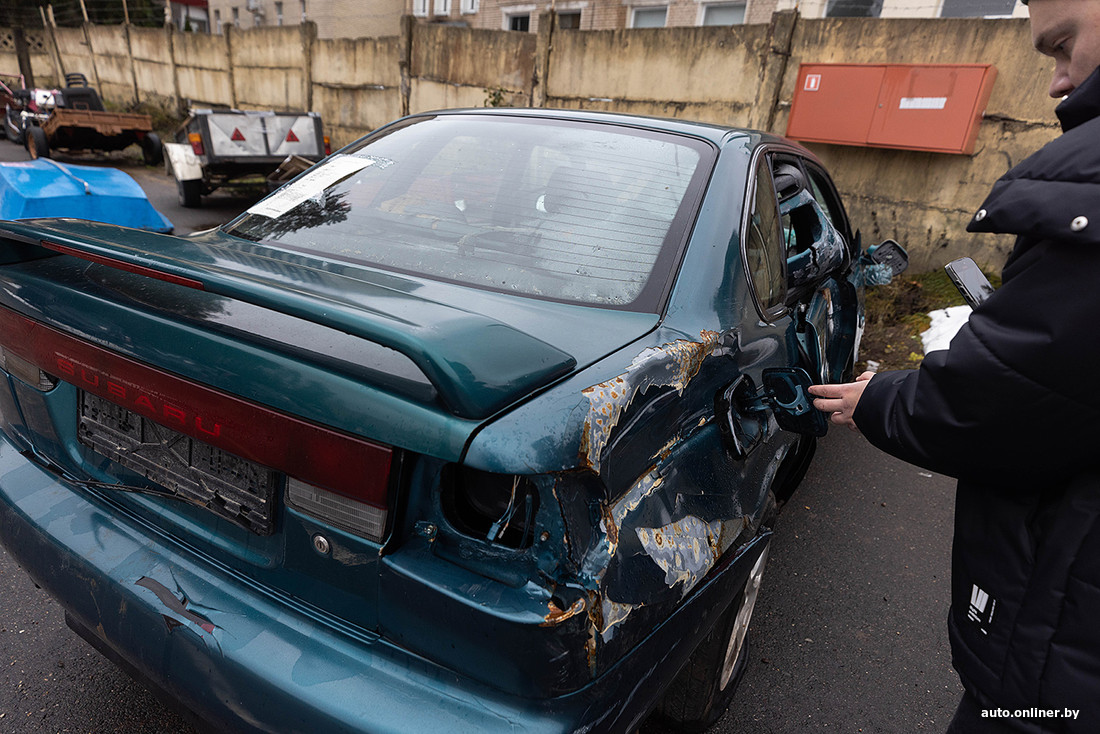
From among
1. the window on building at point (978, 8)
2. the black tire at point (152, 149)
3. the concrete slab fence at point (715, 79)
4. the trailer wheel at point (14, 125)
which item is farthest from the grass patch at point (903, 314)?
the trailer wheel at point (14, 125)

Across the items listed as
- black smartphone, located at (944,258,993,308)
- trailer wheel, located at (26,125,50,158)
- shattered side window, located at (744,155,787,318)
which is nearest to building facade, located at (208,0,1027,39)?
trailer wheel, located at (26,125,50,158)

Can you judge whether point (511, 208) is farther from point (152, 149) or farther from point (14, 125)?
point (14, 125)

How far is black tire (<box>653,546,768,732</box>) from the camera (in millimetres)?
1715

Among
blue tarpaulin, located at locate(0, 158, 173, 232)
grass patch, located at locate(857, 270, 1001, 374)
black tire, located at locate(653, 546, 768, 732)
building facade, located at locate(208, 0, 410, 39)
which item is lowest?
grass patch, located at locate(857, 270, 1001, 374)

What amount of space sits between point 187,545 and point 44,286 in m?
0.68

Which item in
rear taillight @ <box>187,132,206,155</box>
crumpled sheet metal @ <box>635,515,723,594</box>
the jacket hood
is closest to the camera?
the jacket hood

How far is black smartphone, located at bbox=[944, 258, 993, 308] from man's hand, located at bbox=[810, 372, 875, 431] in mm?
Answer: 343

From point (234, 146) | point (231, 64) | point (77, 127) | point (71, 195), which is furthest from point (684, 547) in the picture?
point (231, 64)

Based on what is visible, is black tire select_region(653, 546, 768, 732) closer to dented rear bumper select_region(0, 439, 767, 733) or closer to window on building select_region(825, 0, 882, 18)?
dented rear bumper select_region(0, 439, 767, 733)

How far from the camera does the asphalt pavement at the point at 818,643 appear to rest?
1871mm

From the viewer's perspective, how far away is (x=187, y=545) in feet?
4.47

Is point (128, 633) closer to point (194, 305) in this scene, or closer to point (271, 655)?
point (271, 655)

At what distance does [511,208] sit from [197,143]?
27.4 ft

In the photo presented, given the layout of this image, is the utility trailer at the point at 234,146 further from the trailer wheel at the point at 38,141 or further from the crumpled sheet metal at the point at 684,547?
the crumpled sheet metal at the point at 684,547
